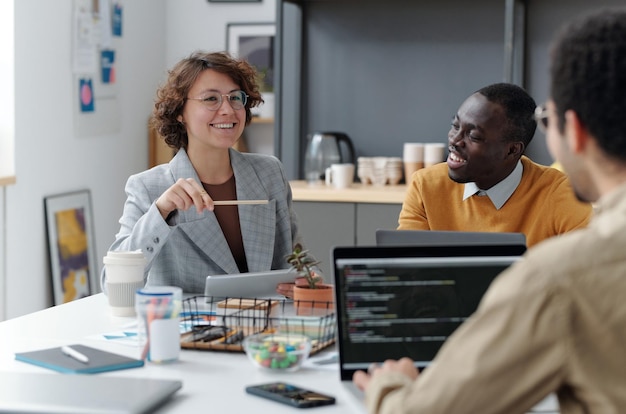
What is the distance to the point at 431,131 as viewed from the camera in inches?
181

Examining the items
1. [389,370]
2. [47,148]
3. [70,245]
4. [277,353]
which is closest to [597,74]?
[389,370]

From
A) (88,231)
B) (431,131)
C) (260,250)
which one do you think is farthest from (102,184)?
(260,250)

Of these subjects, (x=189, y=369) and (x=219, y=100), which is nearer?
(x=189, y=369)

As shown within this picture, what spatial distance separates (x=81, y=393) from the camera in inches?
61.7

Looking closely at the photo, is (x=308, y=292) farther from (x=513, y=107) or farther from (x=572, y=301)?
(x=572, y=301)

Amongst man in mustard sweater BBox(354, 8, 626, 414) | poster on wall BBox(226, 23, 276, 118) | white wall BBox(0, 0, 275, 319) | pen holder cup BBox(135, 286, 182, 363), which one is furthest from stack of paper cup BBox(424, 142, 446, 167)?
man in mustard sweater BBox(354, 8, 626, 414)

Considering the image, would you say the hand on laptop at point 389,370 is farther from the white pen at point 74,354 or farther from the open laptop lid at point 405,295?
the white pen at point 74,354

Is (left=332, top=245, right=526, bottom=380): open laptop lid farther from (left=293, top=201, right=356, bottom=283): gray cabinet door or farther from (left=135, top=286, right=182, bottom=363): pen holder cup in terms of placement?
(left=293, top=201, right=356, bottom=283): gray cabinet door

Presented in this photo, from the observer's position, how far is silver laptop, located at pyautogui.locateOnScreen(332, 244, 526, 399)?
1.64 m

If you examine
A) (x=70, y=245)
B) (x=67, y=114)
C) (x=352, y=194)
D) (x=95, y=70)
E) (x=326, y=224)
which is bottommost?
(x=70, y=245)

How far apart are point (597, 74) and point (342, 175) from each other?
10.8 feet

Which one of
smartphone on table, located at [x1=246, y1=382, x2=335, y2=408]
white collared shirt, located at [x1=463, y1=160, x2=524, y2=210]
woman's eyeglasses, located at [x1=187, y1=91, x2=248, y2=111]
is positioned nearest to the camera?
smartphone on table, located at [x1=246, y1=382, x2=335, y2=408]

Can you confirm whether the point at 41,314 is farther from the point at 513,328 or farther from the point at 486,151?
the point at 513,328

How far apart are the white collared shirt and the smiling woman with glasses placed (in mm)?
591
